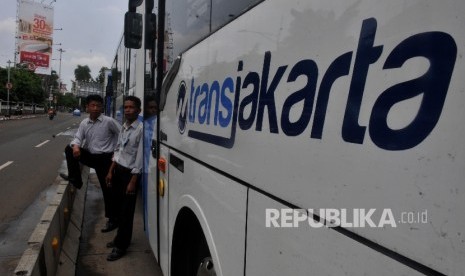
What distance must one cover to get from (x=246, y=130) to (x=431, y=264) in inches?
37.1

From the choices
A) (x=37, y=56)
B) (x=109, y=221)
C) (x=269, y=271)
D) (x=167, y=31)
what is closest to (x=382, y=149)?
(x=269, y=271)

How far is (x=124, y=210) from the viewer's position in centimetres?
438

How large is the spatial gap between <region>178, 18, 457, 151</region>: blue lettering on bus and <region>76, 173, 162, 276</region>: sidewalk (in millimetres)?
2784

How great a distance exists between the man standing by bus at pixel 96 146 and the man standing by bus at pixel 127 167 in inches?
32.7

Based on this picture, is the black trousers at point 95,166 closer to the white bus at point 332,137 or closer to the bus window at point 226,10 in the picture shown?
the white bus at point 332,137

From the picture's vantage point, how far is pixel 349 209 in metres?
1.13

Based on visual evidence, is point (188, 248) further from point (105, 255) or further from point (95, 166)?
point (95, 166)

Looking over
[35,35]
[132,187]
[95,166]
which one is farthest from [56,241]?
[35,35]

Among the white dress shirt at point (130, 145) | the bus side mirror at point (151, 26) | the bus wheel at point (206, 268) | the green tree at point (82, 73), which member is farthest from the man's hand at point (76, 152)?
the green tree at point (82, 73)

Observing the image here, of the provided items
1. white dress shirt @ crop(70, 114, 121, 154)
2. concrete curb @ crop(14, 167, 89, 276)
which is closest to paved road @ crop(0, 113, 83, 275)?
concrete curb @ crop(14, 167, 89, 276)

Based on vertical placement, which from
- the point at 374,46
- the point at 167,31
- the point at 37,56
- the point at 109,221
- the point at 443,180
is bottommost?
the point at 109,221

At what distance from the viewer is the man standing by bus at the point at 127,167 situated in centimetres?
437

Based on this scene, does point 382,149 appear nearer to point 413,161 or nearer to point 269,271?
point 413,161

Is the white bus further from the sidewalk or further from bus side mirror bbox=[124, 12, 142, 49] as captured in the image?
the sidewalk
